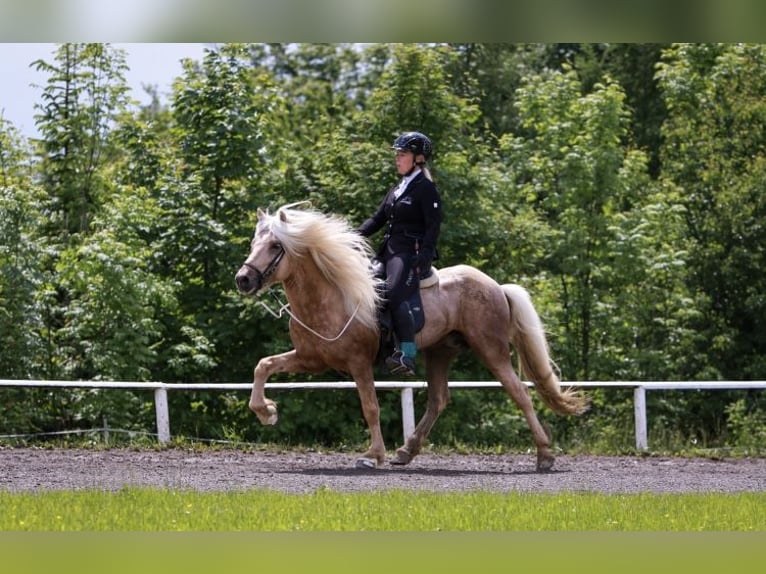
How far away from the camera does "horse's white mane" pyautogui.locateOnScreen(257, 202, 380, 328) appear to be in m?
11.0

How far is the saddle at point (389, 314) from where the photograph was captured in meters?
11.2

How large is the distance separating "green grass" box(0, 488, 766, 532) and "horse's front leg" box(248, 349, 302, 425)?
1760mm

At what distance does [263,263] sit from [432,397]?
2246 mm

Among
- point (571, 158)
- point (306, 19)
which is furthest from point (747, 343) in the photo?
point (306, 19)

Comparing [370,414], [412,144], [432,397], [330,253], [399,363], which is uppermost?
[412,144]

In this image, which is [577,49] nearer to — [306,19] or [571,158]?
[571,158]

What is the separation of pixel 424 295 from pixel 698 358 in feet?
33.3

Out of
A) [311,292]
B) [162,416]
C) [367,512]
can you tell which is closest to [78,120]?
[162,416]

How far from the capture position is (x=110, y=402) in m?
16.3

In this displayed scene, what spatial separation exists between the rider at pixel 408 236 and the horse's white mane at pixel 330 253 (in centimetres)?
21

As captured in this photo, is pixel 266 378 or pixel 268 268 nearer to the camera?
pixel 268 268

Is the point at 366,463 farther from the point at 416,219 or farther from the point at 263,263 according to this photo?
the point at 416,219

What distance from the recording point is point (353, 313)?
1110 centimetres

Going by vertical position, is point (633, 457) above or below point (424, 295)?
below
